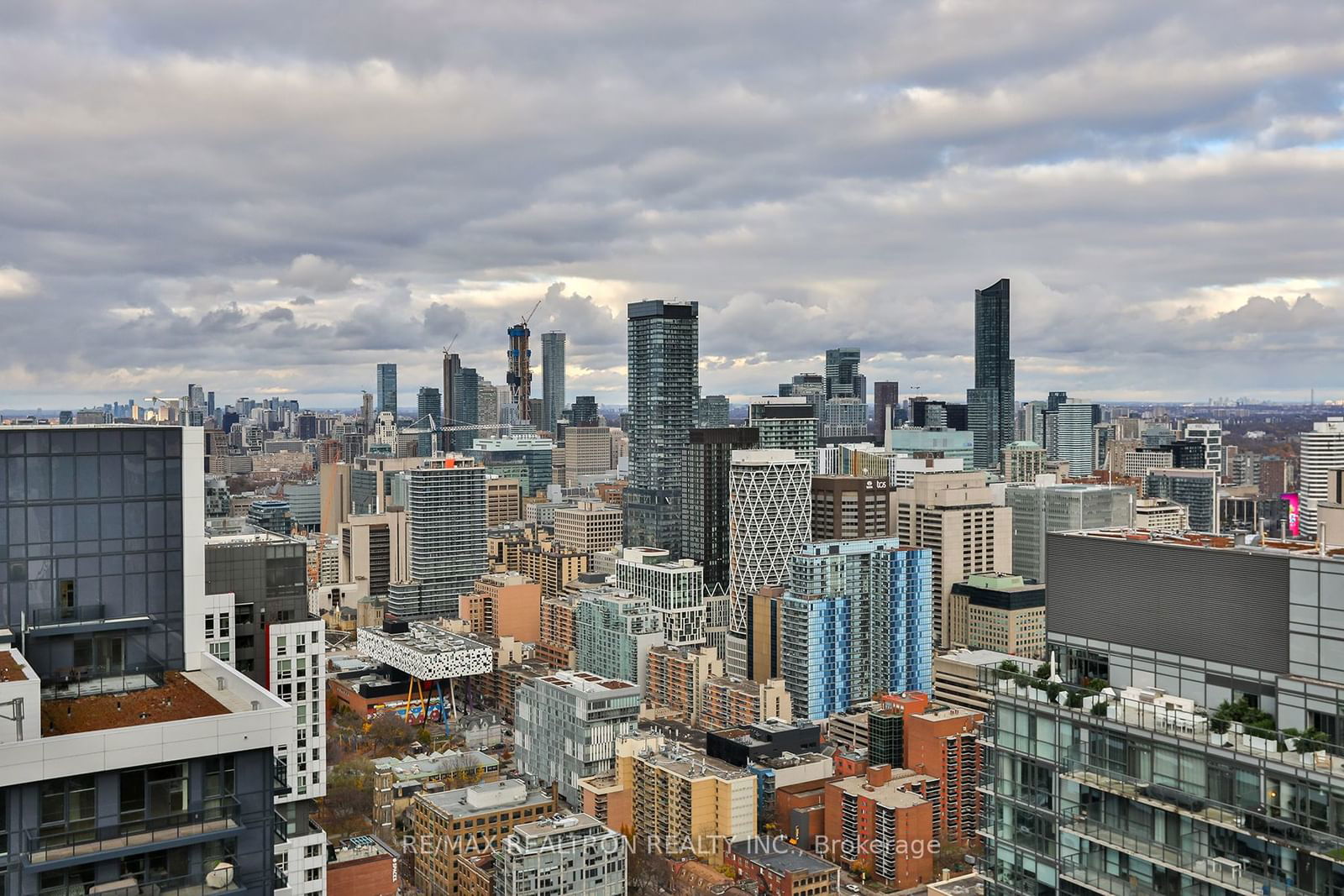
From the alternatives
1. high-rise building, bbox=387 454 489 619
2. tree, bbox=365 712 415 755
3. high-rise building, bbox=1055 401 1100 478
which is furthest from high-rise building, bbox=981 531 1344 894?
high-rise building, bbox=1055 401 1100 478

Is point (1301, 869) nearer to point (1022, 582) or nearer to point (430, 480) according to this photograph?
point (1022, 582)

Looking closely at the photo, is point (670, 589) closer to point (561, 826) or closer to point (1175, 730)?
point (561, 826)

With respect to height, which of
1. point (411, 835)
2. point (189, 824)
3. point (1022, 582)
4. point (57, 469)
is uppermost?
point (57, 469)

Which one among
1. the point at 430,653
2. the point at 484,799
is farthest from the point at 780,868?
the point at 430,653

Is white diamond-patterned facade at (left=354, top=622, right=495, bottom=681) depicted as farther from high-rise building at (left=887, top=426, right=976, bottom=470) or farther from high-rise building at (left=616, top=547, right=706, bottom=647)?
high-rise building at (left=887, top=426, right=976, bottom=470)

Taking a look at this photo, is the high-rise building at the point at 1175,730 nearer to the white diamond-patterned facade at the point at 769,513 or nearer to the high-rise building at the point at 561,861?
the high-rise building at the point at 561,861

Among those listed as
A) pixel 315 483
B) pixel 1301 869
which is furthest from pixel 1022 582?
pixel 315 483
